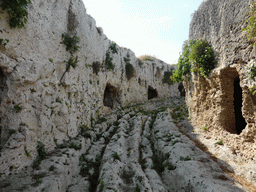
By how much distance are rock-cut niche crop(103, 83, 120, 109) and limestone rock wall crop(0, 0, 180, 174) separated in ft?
12.9

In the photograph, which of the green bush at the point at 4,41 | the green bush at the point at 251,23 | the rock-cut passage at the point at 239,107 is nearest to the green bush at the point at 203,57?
the rock-cut passage at the point at 239,107

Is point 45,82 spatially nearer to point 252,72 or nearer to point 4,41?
point 4,41

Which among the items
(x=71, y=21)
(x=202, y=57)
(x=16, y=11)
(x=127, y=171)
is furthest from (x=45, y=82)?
(x=202, y=57)

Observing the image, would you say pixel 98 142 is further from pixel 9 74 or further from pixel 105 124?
pixel 9 74

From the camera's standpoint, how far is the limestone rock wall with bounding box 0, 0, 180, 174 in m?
5.64

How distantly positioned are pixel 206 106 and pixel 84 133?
809 centimetres

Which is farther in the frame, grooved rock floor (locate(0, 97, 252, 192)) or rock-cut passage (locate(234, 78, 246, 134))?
rock-cut passage (locate(234, 78, 246, 134))

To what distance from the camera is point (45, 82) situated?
7.59 metres

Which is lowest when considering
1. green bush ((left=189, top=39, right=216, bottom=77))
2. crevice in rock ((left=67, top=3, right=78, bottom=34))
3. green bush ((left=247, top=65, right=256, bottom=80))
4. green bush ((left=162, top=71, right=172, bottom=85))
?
green bush ((left=247, top=65, right=256, bottom=80))

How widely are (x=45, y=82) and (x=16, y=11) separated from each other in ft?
10.4

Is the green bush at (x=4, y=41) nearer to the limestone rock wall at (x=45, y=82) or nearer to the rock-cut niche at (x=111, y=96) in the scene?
the limestone rock wall at (x=45, y=82)

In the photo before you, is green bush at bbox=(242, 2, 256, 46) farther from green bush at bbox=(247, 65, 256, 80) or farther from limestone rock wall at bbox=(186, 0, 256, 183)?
green bush at bbox=(247, 65, 256, 80)

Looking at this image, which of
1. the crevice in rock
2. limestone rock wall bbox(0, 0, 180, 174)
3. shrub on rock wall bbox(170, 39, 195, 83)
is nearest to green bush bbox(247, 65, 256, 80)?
shrub on rock wall bbox(170, 39, 195, 83)

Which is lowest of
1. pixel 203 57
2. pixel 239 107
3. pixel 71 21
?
pixel 239 107
